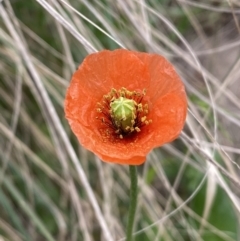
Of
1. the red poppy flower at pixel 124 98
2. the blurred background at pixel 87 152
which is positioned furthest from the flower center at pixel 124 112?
the blurred background at pixel 87 152

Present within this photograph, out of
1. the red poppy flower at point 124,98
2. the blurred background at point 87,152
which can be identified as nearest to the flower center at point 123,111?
the red poppy flower at point 124,98

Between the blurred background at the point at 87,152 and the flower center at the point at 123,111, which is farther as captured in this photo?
the blurred background at the point at 87,152

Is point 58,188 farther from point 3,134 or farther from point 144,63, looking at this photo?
point 144,63

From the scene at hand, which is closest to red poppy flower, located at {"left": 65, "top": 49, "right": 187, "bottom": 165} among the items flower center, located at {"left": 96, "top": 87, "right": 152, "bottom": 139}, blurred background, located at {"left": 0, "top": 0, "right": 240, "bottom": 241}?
flower center, located at {"left": 96, "top": 87, "right": 152, "bottom": 139}

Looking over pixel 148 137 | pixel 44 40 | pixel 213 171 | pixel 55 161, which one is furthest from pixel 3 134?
pixel 148 137

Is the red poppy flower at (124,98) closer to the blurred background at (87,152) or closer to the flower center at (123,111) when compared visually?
the flower center at (123,111)

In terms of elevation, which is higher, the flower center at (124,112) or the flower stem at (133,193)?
the flower center at (124,112)

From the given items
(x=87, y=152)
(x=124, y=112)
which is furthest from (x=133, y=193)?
(x=87, y=152)

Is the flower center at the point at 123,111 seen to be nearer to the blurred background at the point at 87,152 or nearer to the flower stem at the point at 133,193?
the flower stem at the point at 133,193
